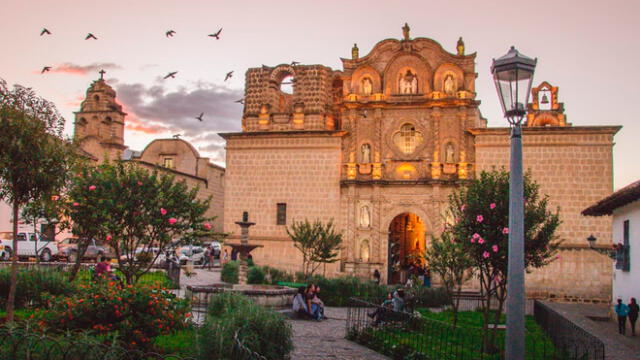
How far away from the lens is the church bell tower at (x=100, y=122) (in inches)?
1732

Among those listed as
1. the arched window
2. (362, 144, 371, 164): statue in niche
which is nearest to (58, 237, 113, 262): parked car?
(362, 144, 371, 164): statue in niche

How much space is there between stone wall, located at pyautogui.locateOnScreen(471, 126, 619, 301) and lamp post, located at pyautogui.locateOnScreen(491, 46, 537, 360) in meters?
25.6

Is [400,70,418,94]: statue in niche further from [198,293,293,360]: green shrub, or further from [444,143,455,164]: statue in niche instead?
[198,293,293,360]: green shrub

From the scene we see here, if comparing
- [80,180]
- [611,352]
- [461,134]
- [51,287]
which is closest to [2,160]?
[80,180]

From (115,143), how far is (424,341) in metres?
34.9

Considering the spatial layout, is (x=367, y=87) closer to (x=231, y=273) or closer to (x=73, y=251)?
(x=231, y=273)

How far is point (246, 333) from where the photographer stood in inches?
404

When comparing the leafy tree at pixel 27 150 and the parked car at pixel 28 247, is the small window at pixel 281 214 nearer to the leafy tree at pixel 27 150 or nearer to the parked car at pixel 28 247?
the parked car at pixel 28 247

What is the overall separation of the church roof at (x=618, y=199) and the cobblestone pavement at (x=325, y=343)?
30.5 feet

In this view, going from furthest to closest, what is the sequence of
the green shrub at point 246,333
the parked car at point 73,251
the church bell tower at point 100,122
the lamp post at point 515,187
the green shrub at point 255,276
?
the church bell tower at point 100,122
the parked car at point 73,251
the green shrub at point 255,276
the green shrub at point 246,333
the lamp post at point 515,187

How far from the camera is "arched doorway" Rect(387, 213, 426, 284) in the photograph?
33906mm

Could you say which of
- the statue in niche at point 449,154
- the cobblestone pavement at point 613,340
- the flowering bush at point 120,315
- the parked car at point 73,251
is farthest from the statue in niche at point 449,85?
the flowering bush at point 120,315

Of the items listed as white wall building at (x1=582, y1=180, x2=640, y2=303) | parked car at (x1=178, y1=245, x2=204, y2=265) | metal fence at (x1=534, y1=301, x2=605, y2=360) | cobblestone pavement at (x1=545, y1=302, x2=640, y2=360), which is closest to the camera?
metal fence at (x1=534, y1=301, x2=605, y2=360)

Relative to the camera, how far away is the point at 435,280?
107 ft
